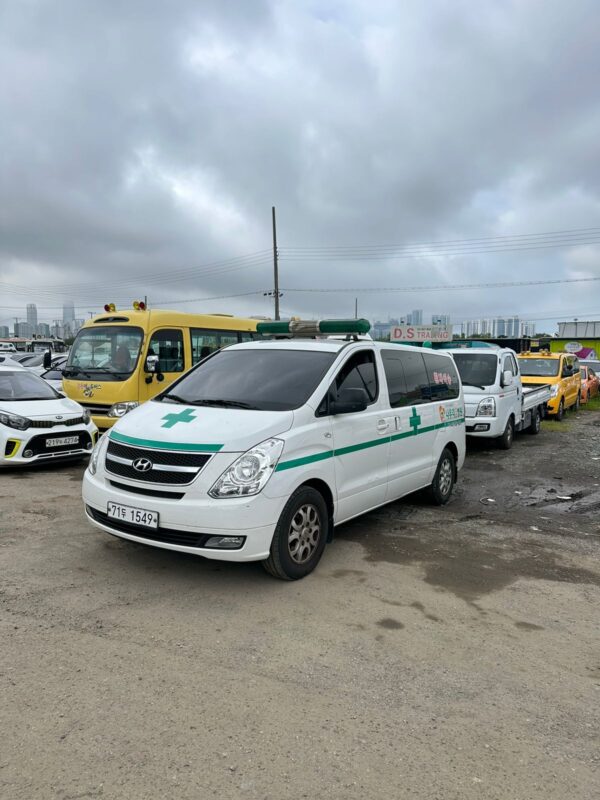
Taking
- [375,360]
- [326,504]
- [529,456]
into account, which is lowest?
[529,456]

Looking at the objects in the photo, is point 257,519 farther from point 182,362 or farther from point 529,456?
point 529,456

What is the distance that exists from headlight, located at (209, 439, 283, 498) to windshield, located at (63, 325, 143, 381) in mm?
6170

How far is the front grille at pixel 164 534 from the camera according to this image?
3.99 meters

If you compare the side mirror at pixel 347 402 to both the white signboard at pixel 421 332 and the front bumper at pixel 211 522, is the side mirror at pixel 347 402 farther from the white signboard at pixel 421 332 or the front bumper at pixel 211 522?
the white signboard at pixel 421 332

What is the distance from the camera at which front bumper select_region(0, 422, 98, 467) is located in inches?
304

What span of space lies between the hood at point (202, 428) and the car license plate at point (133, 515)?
0.47m

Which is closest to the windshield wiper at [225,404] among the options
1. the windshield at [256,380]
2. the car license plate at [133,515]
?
the windshield at [256,380]

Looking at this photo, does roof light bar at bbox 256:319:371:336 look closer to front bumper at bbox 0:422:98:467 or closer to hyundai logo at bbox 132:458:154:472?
hyundai logo at bbox 132:458:154:472

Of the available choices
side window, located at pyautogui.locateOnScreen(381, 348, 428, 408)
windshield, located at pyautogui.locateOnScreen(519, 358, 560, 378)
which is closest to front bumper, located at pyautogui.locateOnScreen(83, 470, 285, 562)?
side window, located at pyautogui.locateOnScreen(381, 348, 428, 408)

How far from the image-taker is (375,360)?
5609 millimetres

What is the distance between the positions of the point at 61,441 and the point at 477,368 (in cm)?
769

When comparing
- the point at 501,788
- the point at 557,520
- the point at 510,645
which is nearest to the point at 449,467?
the point at 557,520

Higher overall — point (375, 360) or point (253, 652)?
point (375, 360)

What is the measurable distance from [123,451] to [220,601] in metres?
1.34
